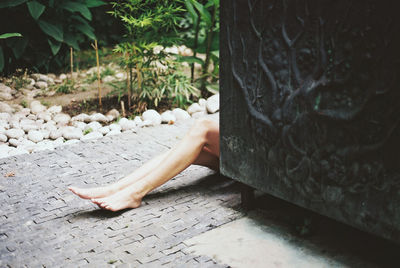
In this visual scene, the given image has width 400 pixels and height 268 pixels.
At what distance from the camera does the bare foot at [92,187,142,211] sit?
2242 millimetres

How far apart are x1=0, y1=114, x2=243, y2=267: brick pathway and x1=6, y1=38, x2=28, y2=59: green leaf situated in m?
2.69

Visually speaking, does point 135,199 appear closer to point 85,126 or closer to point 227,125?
point 227,125

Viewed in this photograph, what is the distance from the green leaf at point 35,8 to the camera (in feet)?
17.0

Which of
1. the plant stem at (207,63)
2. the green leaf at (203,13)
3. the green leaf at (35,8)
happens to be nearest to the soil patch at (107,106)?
the plant stem at (207,63)

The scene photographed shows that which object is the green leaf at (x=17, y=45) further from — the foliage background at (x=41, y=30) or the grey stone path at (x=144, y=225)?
the grey stone path at (x=144, y=225)

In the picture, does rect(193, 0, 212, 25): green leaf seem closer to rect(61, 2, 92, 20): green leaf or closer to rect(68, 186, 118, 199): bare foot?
rect(61, 2, 92, 20): green leaf

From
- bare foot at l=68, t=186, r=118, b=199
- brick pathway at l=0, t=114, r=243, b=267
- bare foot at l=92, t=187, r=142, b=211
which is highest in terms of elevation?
bare foot at l=68, t=186, r=118, b=199

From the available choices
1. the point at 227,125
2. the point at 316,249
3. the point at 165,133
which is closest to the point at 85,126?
the point at 165,133

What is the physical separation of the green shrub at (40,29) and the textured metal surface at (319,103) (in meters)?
4.05

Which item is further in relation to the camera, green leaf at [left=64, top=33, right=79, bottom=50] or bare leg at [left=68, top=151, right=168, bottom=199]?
green leaf at [left=64, top=33, right=79, bottom=50]

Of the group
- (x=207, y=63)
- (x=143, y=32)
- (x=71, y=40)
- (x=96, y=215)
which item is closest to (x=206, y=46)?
(x=207, y=63)

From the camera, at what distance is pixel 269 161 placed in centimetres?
200

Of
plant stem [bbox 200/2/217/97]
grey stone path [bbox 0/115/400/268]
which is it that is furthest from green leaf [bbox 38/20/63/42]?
grey stone path [bbox 0/115/400/268]

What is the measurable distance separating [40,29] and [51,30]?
29cm
